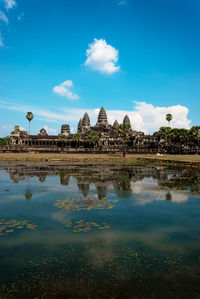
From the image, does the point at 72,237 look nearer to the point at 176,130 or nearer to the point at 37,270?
the point at 37,270

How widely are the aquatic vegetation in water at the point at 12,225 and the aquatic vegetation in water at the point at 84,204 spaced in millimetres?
2530

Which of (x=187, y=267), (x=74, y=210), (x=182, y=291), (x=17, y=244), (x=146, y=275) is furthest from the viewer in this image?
(x=74, y=210)

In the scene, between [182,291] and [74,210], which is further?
[74,210]

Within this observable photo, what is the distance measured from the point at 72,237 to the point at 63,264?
186 centimetres

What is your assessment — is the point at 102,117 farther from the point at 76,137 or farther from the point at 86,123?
the point at 76,137

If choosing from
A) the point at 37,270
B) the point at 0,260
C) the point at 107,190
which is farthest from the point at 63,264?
the point at 107,190

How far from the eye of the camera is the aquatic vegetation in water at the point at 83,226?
9094mm

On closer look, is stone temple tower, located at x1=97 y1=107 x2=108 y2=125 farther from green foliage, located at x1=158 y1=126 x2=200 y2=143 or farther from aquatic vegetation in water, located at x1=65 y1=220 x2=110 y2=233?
aquatic vegetation in water, located at x1=65 y1=220 x2=110 y2=233

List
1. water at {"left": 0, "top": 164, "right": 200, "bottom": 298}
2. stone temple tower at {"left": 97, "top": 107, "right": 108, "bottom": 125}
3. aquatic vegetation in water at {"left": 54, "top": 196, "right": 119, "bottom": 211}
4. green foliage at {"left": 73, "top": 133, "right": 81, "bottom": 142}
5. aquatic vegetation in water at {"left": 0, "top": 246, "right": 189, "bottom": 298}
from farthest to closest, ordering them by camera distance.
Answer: stone temple tower at {"left": 97, "top": 107, "right": 108, "bottom": 125} < green foliage at {"left": 73, "top": 133, "right": 81, "bottom": 142} < aquatic vegetation in water at {"left": 54, "top": 196, "right": 119, "bottom": 211} < water at {"left": 0, "top": 164, "right": 200, "bottom": 298} < aquatic vegetation in water at {"left": 0, "top": 246, "right": 189, "bottom": 298}

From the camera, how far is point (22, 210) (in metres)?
11.8

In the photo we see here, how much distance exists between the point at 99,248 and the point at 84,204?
5.43 m

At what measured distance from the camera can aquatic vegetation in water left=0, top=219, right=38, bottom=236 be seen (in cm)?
903

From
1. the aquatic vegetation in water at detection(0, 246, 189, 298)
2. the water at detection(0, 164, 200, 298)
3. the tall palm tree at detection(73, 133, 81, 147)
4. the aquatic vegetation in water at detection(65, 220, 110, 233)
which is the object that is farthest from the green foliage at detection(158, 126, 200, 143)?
the aquatic vegetation in water at detection(0, 246, 189, 298)

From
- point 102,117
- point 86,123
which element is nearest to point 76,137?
point 86,123
